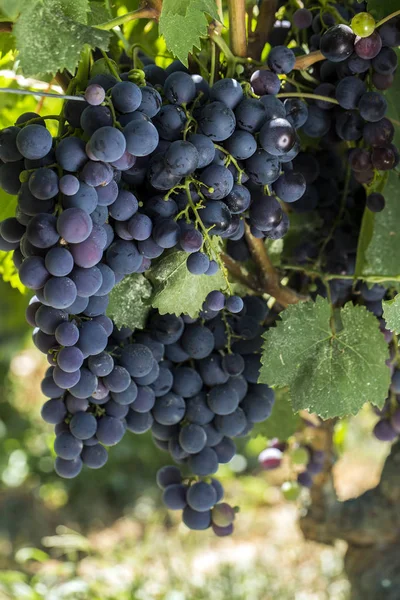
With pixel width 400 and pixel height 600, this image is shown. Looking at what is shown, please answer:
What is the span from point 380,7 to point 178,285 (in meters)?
0.33

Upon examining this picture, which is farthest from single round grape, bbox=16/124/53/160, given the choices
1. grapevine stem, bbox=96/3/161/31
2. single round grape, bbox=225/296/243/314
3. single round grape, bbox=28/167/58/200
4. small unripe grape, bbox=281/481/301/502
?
small unripe grape, bbox=281/481/301/502

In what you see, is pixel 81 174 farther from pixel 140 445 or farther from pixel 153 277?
pixel 140 445

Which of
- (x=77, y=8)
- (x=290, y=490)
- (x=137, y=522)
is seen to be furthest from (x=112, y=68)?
(x=137, y=522)

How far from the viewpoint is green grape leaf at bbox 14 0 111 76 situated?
0.49 metres

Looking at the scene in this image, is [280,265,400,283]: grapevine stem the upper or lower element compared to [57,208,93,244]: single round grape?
lower

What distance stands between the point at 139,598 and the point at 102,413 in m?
1.38

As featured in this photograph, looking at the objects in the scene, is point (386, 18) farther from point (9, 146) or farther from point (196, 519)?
point (196, 519)

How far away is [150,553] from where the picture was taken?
2621 mm

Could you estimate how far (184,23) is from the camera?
556 mm

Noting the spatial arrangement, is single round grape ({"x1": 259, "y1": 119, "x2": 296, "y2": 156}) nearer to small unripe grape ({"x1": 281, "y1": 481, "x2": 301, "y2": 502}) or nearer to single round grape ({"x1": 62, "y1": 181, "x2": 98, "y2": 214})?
single round grape ({"x1": 62, "y1": 181, "x2": 98, "y2": 214})

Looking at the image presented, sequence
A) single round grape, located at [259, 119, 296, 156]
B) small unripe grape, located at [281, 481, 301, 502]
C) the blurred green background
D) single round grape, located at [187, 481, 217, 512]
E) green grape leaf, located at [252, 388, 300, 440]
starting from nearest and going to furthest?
single round grape, located at [259, 119, 296, 156] < single round grape, located at [187, 481, 217, 512] < green grape leaf, located at [252, 388, 300, 440] < small unripe grape, located at [281, 481, 301, 502] < the blurred green background

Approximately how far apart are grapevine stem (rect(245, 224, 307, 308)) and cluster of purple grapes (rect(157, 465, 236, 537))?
0.24 meters

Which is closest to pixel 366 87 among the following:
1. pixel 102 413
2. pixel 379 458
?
pixel 102 413

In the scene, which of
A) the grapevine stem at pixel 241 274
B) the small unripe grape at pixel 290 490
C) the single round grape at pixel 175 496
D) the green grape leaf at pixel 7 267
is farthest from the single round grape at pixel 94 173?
the small unripe grape at pixel 290 490
